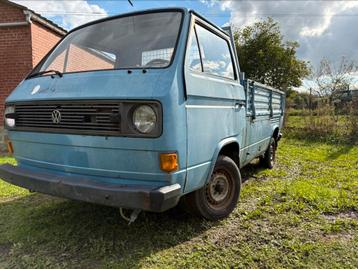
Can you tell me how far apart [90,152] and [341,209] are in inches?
129

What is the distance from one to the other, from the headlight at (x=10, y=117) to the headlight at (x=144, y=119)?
59.6 inches

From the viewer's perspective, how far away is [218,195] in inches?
139

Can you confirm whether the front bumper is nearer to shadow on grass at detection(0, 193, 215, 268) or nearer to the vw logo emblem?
the vw logo emblem

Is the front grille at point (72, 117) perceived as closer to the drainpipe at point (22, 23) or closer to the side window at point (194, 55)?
the side window at point (194, 55)

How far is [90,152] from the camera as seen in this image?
2.59m

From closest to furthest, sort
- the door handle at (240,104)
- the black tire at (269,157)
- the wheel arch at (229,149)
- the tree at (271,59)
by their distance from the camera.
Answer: the wheel arch at (229,149) < the door handle at (240,104) < the black tire at (269,157) < the tree at (271,59)

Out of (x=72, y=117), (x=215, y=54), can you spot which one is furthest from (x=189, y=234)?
(x=215, y=54)

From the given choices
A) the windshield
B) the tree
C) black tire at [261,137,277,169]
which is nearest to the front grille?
the windshield

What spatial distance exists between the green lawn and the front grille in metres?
1.15

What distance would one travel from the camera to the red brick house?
775 cm

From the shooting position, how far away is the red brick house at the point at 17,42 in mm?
7746

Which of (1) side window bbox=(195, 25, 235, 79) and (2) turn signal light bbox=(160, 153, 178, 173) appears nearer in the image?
(2) turn signal light bbox=(160, 153, 178, 173)

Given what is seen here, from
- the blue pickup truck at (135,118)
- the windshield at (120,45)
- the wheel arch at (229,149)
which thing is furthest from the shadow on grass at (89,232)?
the windshield at (120,45)

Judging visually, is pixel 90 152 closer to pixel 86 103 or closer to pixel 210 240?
pixel 86 103
